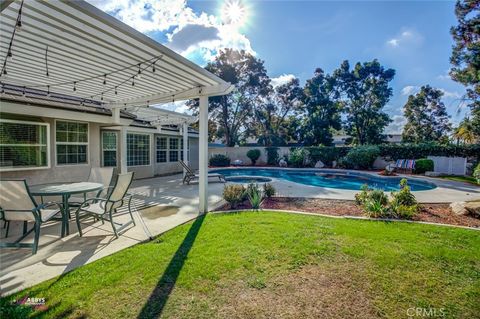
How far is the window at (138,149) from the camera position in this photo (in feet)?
40.8

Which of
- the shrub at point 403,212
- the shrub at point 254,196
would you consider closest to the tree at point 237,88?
the shrub at point 254,196

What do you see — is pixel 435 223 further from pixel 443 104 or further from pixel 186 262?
pixel 443 104

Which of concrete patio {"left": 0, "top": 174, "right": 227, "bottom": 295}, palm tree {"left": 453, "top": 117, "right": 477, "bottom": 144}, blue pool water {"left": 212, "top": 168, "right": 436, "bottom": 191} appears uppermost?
palm tree {"left": 453, "top": 117, "right": 477, "bottom": 144}

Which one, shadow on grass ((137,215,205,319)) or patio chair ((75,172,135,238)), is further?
patio chair ((75,172,135,238))

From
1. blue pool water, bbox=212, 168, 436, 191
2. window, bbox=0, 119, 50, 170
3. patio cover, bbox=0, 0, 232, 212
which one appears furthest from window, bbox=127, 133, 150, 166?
blue pool water, bbox=212, 168, 436, 191

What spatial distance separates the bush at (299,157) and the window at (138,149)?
1305 cm

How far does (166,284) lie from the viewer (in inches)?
115

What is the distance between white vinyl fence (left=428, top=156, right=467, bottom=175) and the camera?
1581cm

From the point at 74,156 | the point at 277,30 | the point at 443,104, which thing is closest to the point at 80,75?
the point at 74,156

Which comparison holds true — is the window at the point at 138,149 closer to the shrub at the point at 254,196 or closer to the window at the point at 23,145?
the window at the point at 23,145

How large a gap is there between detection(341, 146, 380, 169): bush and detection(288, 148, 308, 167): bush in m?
3.46

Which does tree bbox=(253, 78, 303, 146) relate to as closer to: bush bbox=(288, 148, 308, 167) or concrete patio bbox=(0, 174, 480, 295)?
bush bbox=(288, 148, 308, 167)

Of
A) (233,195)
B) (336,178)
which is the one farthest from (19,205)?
(336,178)

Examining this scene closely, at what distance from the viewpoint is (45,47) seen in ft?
14.0
